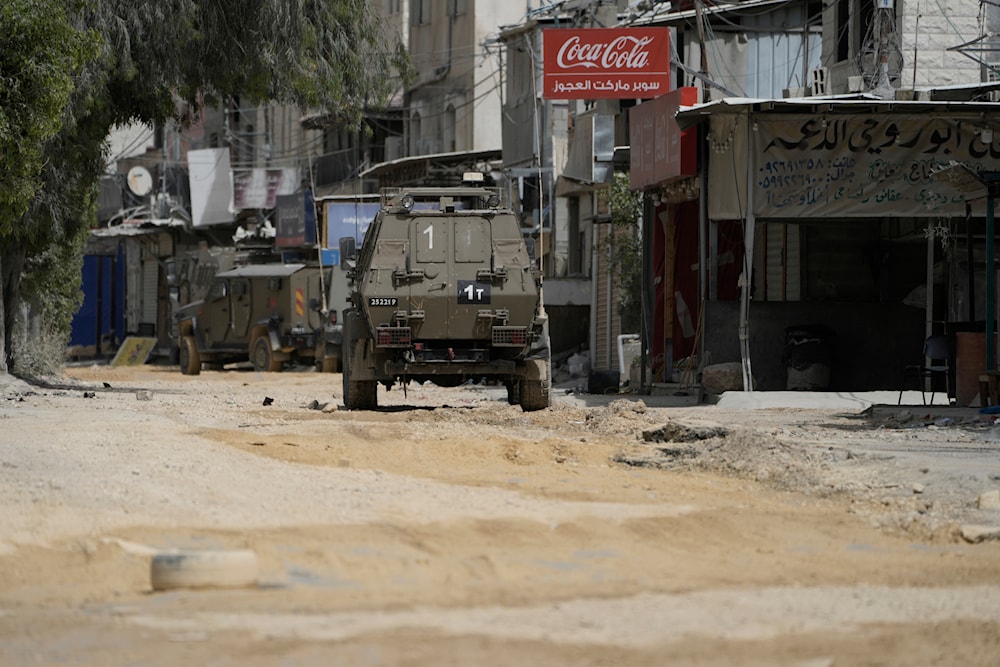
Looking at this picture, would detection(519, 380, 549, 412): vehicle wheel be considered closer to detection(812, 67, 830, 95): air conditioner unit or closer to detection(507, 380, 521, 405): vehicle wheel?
detection(507, 380, 521, 405): vehicle wheel

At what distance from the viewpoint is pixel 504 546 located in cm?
802

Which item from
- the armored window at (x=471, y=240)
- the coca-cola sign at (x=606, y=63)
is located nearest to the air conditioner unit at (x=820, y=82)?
the coca-cola sign at (x=606, y=63)

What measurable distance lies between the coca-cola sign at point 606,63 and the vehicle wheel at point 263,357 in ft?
36.0

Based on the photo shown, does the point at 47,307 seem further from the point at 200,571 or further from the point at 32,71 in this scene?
the point at 200,571

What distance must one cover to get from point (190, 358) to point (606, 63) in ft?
46.3

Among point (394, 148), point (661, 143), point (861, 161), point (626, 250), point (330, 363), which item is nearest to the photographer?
point (861, 161)

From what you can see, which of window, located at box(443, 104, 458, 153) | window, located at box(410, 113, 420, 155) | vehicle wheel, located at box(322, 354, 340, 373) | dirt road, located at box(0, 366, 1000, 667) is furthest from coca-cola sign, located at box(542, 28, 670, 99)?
window, located at box(410, 113, 420, 155)

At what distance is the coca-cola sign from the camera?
28.5 metres

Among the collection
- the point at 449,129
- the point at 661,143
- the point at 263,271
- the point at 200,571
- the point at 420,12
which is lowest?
the point at 200,571

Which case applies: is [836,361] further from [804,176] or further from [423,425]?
[423,425]

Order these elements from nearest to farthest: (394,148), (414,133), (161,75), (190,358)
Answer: (161,75) < (190,358) < (414,133) < (394,148)

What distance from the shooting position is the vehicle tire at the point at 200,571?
667cm

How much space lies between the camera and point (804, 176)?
73.2ft

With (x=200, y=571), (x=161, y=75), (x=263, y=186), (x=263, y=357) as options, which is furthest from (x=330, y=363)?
(x=200, y=571)
